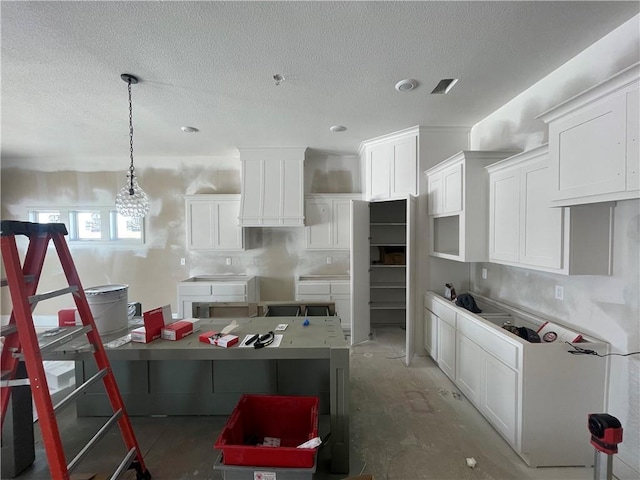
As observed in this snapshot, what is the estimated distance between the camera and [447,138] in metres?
2.97

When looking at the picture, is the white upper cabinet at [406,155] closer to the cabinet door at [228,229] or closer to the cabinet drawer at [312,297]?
the cabinet drawer at [312,297]

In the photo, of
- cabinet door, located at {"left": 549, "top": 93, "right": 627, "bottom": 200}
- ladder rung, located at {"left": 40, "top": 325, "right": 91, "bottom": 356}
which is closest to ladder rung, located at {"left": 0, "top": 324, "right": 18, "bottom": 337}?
ladder rung, located at {"left": 40, "top": 325, "right": 91, "bottom": 356}

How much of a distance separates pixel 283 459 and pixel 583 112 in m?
2.39

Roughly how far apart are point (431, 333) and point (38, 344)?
3.11 meters

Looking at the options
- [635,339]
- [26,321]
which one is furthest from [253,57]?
[635,339]

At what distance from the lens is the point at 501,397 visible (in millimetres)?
1776

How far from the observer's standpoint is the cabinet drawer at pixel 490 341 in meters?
1.68

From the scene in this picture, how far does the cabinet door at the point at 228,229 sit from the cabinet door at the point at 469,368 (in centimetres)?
320

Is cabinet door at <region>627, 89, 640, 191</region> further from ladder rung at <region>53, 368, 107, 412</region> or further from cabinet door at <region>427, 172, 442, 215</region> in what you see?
ladder rung at <region>53, 368, 107, 412</region>

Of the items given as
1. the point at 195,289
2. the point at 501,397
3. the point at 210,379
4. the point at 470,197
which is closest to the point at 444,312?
the point at 501,397

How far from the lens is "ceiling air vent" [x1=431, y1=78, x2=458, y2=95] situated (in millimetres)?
2096

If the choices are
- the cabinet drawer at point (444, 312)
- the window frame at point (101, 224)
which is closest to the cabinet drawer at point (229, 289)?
the window frame at point (101, 224)

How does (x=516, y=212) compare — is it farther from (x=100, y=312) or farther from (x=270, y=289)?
(x=270, y=289)

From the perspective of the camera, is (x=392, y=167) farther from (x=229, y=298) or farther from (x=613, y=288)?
(x=229, y=298)
